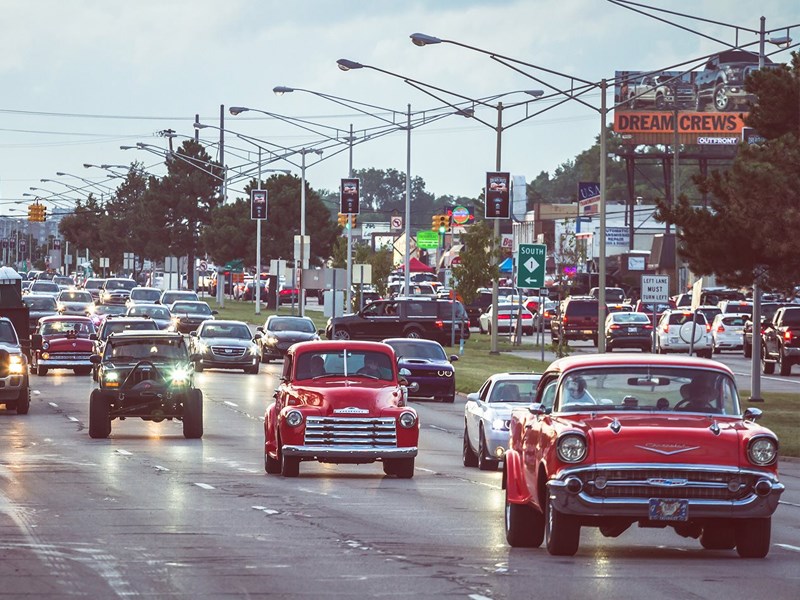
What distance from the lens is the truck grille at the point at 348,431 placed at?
969 inches

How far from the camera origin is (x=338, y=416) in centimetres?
2464

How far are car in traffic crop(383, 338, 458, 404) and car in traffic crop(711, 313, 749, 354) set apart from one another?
93.4 ft

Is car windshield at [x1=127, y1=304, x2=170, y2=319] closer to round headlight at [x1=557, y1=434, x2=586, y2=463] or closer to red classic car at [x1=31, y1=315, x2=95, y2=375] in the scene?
red classic car at [x1=31, y1=315, x2=95, y2=375]

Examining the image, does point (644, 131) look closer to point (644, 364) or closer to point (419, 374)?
point (419, 374)

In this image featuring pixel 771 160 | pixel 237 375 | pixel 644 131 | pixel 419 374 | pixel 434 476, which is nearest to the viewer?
pixel 434 476

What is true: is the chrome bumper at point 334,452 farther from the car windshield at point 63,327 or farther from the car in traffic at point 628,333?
the car in traffic at point 628,333

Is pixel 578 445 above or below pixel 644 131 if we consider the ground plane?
below

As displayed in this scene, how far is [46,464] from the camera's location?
89.8 ft

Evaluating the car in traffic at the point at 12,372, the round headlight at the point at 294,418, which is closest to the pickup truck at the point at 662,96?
the car in traffic at the point at 12,372

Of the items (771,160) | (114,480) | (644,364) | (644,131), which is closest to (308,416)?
(114,480)

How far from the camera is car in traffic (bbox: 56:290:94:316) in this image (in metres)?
82.2

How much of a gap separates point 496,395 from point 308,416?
4573 mm

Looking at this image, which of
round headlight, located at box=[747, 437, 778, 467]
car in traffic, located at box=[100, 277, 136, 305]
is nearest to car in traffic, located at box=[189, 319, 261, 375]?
Result: car in traffic, located at box=[100, 277, 136, 305]

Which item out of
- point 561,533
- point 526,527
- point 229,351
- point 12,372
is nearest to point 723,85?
point 229,351
